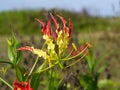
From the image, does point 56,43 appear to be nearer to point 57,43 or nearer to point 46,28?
point 57,43

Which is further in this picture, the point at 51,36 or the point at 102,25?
the point at 102,25

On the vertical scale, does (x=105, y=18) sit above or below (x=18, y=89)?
below

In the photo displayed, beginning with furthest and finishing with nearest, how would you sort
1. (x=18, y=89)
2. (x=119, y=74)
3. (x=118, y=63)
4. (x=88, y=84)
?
1. (x=118, y=63)
2. (x=119, y=74)
3. (x=88, y=84)
4. (x=18, y=89)

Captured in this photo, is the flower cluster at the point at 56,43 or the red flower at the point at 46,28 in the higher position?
the red flower at the point at 46,28

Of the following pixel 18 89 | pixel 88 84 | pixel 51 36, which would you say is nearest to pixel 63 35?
pixel 51 36

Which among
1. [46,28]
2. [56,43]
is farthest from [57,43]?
[46,28]

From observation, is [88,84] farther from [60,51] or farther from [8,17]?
[8,17]

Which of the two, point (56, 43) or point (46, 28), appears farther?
point (56, 43)

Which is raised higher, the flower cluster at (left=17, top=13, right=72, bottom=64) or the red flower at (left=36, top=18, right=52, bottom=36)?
the red flower at (left=36, top=18, right=52, bottom=36)

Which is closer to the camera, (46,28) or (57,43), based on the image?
(46,28)

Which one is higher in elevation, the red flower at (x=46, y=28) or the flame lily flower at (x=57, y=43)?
the red flower at (x=46, y=28)

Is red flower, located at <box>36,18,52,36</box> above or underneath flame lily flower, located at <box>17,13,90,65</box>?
above
